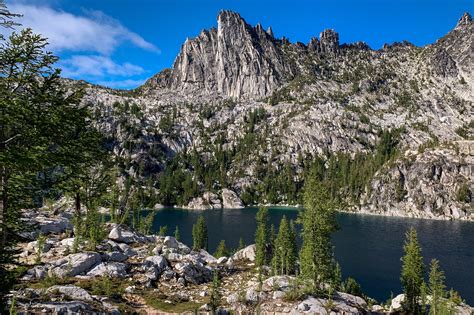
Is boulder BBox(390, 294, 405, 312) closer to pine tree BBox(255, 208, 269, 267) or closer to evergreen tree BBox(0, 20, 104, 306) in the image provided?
pine tree BBox(255, 208, 269, 267)

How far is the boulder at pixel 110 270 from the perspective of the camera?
3566cm

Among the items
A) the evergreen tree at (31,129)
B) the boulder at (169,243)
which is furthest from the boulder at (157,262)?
the evergreen tree at (31,129)

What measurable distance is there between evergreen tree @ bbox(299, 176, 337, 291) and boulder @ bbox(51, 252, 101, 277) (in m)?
23.7

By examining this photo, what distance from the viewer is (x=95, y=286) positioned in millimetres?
31000

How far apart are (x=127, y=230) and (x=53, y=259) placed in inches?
785

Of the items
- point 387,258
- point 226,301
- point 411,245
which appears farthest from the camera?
point 387,258

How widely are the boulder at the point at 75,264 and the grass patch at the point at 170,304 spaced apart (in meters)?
7.48

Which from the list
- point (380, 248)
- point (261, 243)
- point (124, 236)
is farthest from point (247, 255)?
point (380, 248)

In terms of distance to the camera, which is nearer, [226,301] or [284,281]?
[226,301]

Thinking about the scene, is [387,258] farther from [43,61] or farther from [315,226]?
[43,61]

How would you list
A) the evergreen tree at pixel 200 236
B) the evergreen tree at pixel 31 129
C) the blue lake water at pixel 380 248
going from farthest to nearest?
1. the evergreen tree at pixel 200 236
2. the blue lake water at pixel 380 248
3. the evergreen tree at pixel 31 129

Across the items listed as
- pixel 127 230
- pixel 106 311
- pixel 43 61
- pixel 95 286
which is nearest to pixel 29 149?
pixel 43 61

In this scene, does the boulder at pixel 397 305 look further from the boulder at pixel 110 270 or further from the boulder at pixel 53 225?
the boulder at pixel 53 225

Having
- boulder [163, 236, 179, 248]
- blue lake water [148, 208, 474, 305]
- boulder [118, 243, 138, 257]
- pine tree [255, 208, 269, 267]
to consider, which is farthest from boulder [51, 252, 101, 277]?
blue lake water [148, 208, 474, 305]
